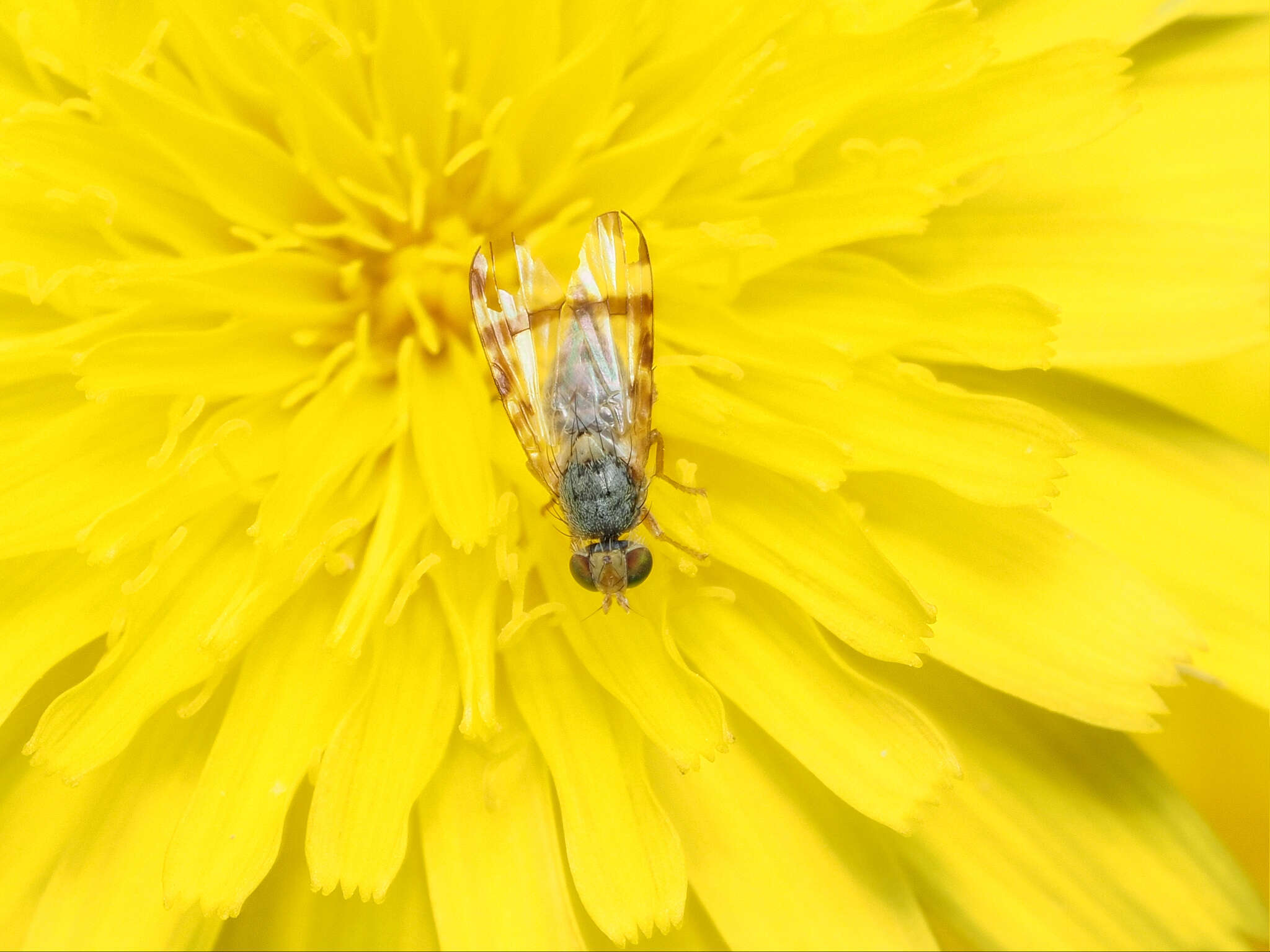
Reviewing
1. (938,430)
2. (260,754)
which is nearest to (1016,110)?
(938,430)

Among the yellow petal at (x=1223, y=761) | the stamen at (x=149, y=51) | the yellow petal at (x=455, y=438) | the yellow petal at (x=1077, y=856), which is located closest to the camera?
the stamen at (x=149, y=51)

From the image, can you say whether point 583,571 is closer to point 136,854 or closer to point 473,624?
point 473,624

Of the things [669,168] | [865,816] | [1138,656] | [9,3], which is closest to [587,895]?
[865,816]

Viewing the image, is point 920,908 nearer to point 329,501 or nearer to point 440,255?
point 329,501

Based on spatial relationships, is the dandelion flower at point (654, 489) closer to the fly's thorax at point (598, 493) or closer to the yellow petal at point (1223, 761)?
the fly's thorax at point (598, 493)

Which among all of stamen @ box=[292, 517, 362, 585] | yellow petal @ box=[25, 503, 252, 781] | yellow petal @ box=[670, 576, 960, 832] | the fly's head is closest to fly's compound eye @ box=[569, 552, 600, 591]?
the fly's head

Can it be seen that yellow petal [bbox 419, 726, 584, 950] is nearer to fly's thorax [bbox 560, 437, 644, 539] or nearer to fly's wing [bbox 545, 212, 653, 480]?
fly's thorax [bbox 560, 437, 644, 539]

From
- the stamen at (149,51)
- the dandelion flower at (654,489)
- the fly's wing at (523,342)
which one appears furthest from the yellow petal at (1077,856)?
the stamen at (149,51)
